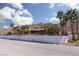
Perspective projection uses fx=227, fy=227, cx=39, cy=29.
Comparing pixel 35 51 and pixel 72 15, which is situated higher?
pixel 72 15

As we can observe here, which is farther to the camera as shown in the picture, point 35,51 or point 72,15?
point 72,15

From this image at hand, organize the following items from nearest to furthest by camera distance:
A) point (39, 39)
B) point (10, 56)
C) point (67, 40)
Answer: point (10, 56)
point (67, 40)
point (39, 39)

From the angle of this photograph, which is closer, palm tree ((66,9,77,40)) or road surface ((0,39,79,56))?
road surface ((0,39,79,56))

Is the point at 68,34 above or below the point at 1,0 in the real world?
below

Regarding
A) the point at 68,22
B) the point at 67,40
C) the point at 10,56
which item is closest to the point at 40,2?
the point at 10,56

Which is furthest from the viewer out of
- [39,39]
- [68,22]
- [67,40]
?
[39,39]

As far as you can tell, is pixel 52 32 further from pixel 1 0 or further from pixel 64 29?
pixel 1 0

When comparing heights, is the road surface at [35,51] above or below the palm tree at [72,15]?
below

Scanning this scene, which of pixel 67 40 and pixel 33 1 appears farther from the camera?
pixel 67 40

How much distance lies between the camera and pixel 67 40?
17062 mm

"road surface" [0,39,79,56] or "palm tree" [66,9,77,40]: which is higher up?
"palm tree" [66,9,77,40]

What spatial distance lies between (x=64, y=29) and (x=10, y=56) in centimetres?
1169

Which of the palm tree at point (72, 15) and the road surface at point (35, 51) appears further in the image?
the palm tree at point (72, 15)

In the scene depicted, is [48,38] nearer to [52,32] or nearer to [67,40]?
[52,32]
